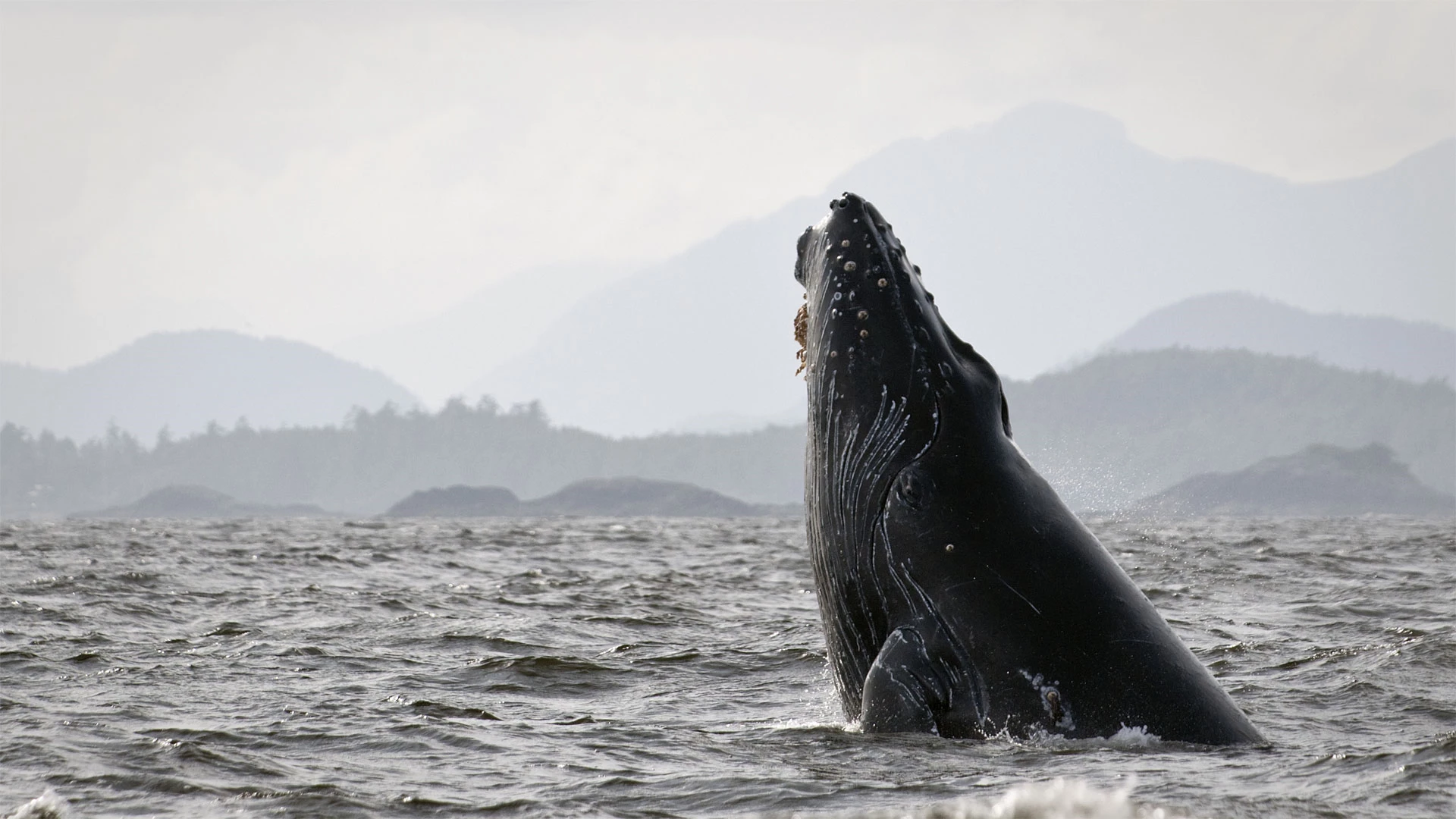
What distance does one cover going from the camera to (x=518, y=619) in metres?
12.8

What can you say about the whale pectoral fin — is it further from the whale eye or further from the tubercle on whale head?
the tubercle on whale head

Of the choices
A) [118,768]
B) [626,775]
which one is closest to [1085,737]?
[626,775]

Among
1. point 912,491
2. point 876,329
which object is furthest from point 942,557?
point 876,329

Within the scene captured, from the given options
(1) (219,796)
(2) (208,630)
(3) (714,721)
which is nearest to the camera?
(1) (219,796)

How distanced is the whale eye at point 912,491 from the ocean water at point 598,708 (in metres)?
0.95

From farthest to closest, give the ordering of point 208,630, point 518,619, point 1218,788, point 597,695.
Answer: point 518,619
point 208,630
point 597,695
point 1218,788

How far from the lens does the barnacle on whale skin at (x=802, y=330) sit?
6.58 m

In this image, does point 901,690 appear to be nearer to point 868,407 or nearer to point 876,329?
point 868,407

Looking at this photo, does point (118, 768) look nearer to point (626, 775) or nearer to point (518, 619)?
point (626, 775)

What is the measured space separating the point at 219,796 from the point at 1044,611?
3.16 meters

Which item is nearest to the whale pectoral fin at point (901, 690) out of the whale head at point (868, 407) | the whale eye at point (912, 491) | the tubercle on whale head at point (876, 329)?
the whale head at point (868, 407)

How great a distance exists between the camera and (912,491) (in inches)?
232

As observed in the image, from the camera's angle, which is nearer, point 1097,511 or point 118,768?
point 118,768

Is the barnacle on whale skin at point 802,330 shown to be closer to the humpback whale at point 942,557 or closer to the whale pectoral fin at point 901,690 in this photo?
the humpback whale at point 942,557
